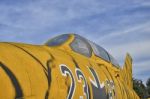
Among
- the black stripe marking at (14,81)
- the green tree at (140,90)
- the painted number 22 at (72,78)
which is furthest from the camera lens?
the green tree at (140,90)

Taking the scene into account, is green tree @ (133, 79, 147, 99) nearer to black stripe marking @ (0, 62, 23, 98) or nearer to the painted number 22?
the painted number 22

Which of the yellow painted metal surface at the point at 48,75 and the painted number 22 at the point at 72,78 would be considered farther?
the painted number 22 at the point at 72,78

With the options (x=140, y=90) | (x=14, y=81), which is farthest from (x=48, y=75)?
(x=140, y=90)

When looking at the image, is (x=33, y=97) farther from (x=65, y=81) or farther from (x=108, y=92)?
(x=108, y=92)

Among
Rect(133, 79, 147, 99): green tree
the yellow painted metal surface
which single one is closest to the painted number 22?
the yellow painted metal surface

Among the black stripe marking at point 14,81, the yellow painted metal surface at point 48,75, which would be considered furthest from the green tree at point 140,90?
the black stripe marking at point 14,81

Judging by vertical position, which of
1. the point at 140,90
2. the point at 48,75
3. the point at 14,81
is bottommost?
the point at 14,81

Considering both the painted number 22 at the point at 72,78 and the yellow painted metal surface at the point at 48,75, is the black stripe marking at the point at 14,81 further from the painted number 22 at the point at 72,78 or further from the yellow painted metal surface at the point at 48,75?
the painted number 22 at the point at 72,78

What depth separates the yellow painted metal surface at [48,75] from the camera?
4547 mm

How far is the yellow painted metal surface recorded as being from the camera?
4547mm

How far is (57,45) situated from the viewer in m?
7.60

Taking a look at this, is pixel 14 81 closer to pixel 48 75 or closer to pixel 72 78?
pixel 48 75

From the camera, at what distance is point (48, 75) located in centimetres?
540

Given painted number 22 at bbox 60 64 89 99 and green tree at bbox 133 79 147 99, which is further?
green tree at bbox 133 79 147 99
